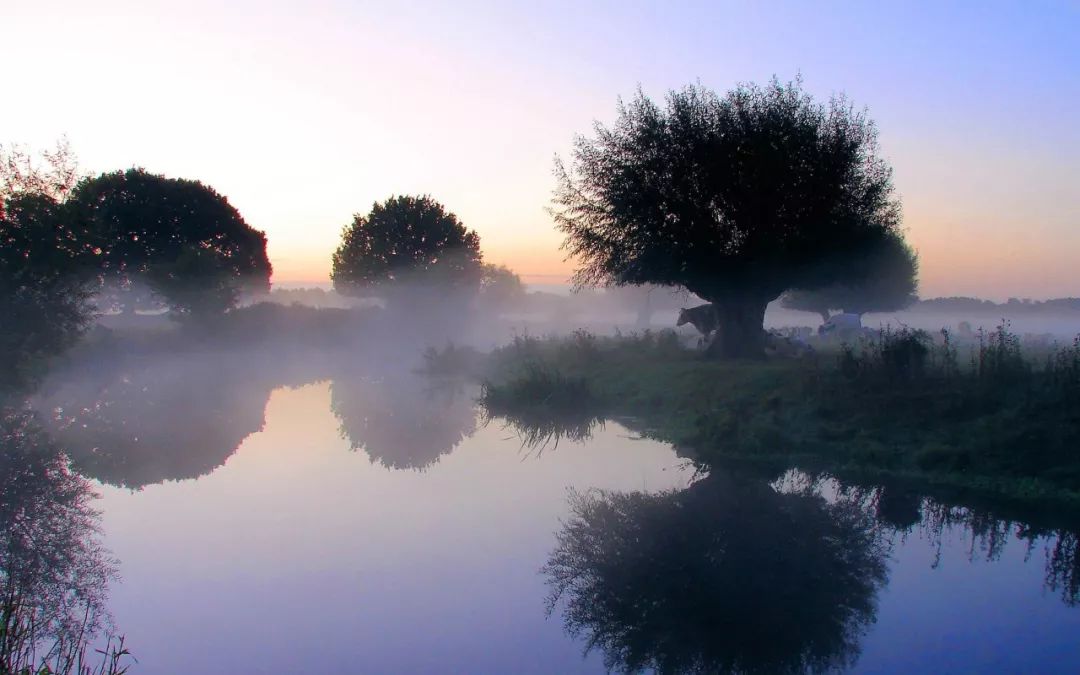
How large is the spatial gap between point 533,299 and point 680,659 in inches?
4860

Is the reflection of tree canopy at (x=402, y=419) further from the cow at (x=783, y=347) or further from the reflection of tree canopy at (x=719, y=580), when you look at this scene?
the cow at (x=783, y=347)

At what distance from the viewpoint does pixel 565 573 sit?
8344 millimetres

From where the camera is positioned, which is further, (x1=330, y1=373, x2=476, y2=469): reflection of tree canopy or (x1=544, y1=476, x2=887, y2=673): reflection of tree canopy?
(x1=330, y1=373, x2=476, y2=469): reflection of tree canopy

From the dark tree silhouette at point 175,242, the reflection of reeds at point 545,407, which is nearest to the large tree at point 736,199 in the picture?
the reflection of reeds at point 545,407

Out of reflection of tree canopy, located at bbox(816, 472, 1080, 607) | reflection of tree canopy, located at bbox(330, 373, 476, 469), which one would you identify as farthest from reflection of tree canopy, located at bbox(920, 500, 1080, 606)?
reflection of tree canopy, located at bbox(330, 373, 476, 469)

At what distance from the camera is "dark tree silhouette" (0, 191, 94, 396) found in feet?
76.9

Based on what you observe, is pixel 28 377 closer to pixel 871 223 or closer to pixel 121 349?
pixel 121 349

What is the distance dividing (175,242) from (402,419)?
142 feet

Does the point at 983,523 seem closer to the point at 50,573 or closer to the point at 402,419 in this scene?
the point at 50,573

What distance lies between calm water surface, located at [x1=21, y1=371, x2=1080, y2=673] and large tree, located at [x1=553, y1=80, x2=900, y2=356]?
37.2ft

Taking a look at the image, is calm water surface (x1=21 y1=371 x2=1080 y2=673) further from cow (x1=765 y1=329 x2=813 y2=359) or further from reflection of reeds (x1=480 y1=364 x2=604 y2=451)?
cow (x1=765 y1=329 x2=813 y2=359)

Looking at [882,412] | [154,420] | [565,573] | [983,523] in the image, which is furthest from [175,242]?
[983,523]

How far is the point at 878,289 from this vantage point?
50875 millimetres

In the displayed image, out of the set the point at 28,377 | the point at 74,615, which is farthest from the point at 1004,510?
the point at 28,377
